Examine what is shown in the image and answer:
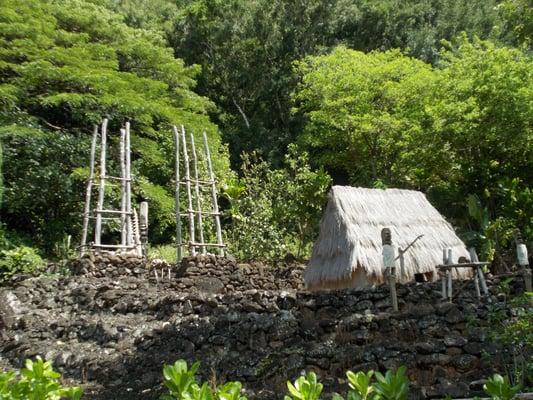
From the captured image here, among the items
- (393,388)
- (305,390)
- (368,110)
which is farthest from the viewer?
(368,110)

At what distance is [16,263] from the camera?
11.1 meters

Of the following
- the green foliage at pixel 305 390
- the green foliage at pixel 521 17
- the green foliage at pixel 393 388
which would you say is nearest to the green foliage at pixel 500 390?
the green foliage at pixel 393 388

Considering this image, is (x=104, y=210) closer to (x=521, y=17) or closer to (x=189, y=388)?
(x=521, y=17)

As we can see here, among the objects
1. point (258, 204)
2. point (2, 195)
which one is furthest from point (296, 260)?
point (2, 195)

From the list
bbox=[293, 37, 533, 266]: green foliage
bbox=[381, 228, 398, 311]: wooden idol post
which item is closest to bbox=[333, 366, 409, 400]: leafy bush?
bbox=[381, 228, 398, 311]: wooden idol post

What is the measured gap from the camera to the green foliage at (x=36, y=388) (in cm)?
241

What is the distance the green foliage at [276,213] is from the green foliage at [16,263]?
4.79m

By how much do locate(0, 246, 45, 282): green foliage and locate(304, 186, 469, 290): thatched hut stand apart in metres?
5.17

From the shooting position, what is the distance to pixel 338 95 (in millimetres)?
17297

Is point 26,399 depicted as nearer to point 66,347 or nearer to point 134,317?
point 66,347

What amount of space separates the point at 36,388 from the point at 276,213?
1280 cm

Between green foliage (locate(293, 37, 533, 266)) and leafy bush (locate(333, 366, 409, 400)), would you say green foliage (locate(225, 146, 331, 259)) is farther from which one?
leafy bush (locate(333, 366, 409, 400))

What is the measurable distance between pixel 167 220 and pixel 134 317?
23.6ft

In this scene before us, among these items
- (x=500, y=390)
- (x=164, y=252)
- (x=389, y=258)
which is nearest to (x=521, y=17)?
(x=389, y=258)
